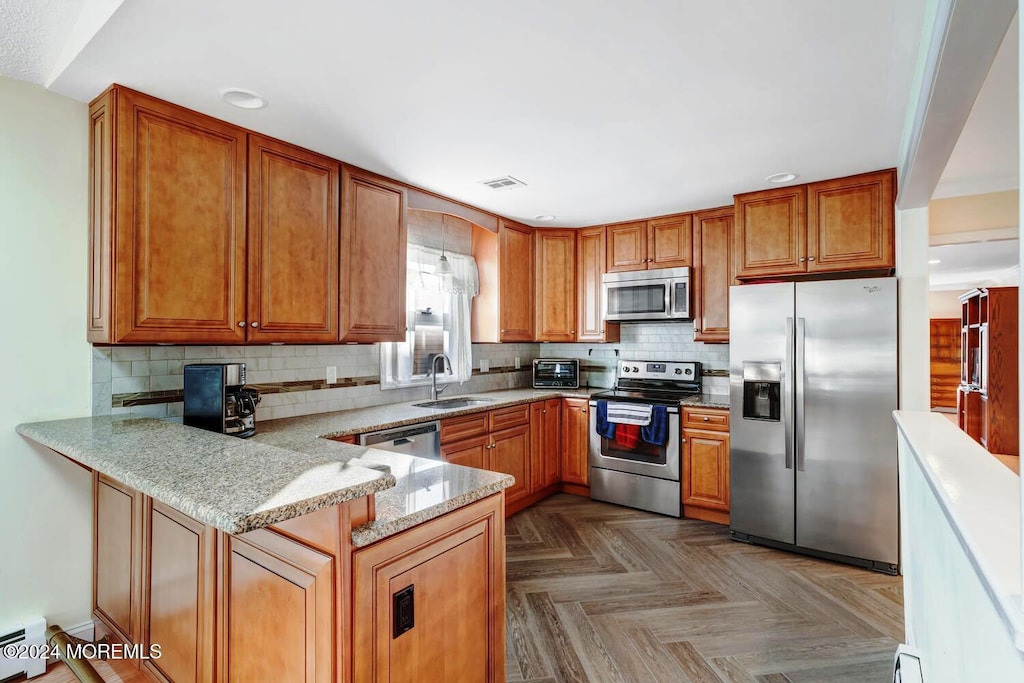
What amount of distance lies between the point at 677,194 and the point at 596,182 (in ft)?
2.25

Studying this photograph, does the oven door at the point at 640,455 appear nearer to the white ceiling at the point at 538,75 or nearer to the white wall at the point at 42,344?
the white ceiling at the point at 538,75

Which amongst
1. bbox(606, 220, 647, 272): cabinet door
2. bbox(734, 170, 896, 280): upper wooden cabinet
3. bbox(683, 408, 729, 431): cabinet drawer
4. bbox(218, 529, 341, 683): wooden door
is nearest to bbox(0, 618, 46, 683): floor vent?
bbox(218, 529, 341, 683): wooden door

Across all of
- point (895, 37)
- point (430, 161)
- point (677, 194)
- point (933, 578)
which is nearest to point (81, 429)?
point (430, 161)

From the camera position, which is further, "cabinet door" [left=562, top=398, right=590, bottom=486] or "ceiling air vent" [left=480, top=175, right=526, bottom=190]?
"cabinet door" [left=562, top=398, right=590, bottom=486]

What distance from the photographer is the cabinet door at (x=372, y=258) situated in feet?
9.48

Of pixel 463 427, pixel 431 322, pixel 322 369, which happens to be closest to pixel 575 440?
pixel 463 427

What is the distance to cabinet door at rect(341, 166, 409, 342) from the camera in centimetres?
289

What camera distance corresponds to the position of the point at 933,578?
1.50 meters

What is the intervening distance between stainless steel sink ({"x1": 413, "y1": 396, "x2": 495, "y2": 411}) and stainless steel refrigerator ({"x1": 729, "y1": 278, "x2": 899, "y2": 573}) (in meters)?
1.82

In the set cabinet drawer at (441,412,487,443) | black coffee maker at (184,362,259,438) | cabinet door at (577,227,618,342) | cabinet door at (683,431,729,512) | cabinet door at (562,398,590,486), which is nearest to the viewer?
black coffee maker at (184,362,259,438)

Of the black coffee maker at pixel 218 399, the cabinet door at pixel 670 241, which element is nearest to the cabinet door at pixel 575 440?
the cabinet door at pixel 670 241

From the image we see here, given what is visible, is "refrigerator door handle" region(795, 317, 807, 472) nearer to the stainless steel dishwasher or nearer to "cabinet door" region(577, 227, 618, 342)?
"cabinet door" region(577, 227, 618, 342)

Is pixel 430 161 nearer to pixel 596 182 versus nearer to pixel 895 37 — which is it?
pixel 596 182

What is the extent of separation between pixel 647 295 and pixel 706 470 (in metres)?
1.47
